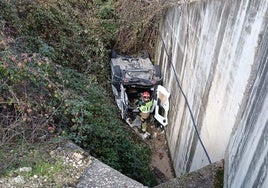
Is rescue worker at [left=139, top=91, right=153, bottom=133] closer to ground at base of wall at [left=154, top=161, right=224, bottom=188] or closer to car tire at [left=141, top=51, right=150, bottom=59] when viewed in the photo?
car tire at [left=141, top=51, right=150, bottom=59]

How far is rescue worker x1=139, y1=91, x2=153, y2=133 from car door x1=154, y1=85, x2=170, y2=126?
22 centimetres

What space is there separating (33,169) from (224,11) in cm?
407

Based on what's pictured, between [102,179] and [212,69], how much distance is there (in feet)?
10.5

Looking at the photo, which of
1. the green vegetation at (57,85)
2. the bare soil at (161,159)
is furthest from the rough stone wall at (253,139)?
the bare soil at (161,159)

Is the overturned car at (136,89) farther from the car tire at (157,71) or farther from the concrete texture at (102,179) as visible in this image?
the concrete texture at (102,179)

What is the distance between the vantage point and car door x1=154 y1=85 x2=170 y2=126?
→ 8.88m

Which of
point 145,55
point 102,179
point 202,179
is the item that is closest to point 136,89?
point 145,55

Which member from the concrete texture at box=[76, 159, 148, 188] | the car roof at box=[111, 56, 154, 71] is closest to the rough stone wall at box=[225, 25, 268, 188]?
the concrete texture at box=[76, 159, 148, 188]

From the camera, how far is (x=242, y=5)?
4.82m

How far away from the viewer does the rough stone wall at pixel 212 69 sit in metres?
4.58

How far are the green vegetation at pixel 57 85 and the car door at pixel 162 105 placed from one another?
3.24 ft

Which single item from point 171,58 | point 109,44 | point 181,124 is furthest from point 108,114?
point 109,44

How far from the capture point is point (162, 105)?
9.05 m

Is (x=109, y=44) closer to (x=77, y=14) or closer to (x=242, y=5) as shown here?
(x=77, y=14)
